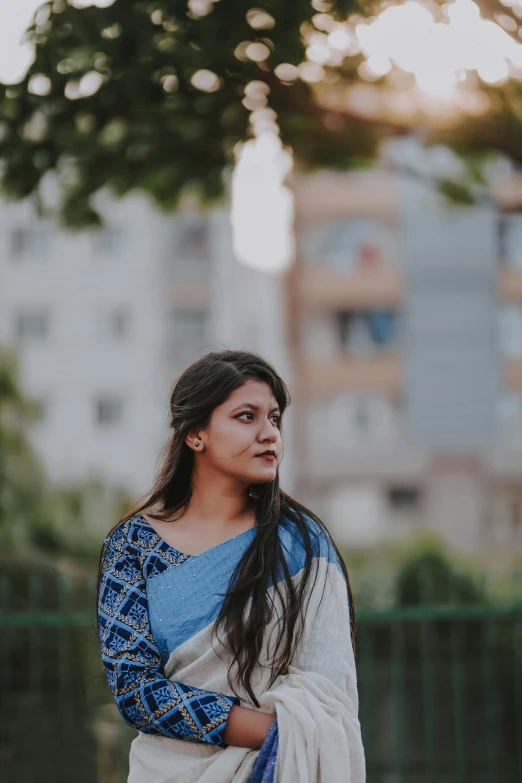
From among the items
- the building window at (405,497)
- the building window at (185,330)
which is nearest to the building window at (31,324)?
the building window at (185,330)

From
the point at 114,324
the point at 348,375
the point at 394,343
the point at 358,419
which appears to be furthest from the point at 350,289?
the point at 114,324

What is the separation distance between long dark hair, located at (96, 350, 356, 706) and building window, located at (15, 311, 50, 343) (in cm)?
3014

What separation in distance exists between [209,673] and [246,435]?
1.71 ft

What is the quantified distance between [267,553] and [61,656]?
3.55 metres

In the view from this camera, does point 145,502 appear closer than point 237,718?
No

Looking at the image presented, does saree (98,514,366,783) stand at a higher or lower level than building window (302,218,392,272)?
lower

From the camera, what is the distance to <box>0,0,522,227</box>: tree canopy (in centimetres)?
456

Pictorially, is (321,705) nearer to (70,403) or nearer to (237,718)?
(237,718)

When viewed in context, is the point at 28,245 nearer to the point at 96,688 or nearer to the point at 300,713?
the point at 96,688

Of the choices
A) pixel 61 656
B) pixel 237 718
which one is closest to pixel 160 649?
pixel 237 718

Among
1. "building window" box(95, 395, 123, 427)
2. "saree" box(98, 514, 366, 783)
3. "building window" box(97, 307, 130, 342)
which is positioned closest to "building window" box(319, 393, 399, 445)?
"building window" box(95, 395, 123, 427)

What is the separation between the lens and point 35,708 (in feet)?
19.1

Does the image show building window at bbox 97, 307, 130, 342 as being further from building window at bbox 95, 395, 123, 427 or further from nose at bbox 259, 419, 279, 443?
nose at bbox 259, 419, 279, 443

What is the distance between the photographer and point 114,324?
105 ft
